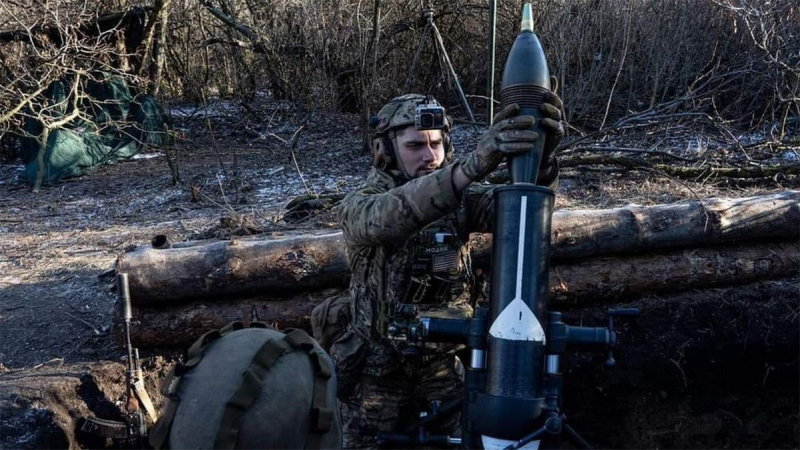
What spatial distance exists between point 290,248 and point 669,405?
2948 millimetres

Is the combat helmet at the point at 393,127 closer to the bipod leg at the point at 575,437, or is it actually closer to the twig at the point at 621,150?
the bipod leg at the point at 575,437

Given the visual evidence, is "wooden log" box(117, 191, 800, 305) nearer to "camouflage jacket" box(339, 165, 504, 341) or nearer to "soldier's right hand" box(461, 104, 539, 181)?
"camouflage jacket" box(339, 165, 504, 341)

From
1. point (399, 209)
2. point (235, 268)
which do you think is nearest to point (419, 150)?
point (399, 209)

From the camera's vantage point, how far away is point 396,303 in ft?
10.2

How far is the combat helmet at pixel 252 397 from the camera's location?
6.72 ft

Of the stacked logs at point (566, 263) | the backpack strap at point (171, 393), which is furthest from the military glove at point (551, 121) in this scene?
the stacked logs at point (566, 263)

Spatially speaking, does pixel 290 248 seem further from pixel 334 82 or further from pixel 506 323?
pixel 334 82

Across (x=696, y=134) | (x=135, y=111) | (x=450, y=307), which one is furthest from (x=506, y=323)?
(x=135, y=111)

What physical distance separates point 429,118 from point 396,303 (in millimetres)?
801

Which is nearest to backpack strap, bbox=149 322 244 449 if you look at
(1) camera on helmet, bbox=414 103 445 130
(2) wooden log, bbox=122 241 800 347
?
(1) camera on helmet, bbox=414 103 445 130

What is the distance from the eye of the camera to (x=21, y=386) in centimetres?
418

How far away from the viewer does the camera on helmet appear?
9.47 feet

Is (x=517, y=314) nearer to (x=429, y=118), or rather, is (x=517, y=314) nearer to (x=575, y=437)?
(x=575, y=437)

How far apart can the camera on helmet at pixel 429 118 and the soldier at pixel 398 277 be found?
3cm
